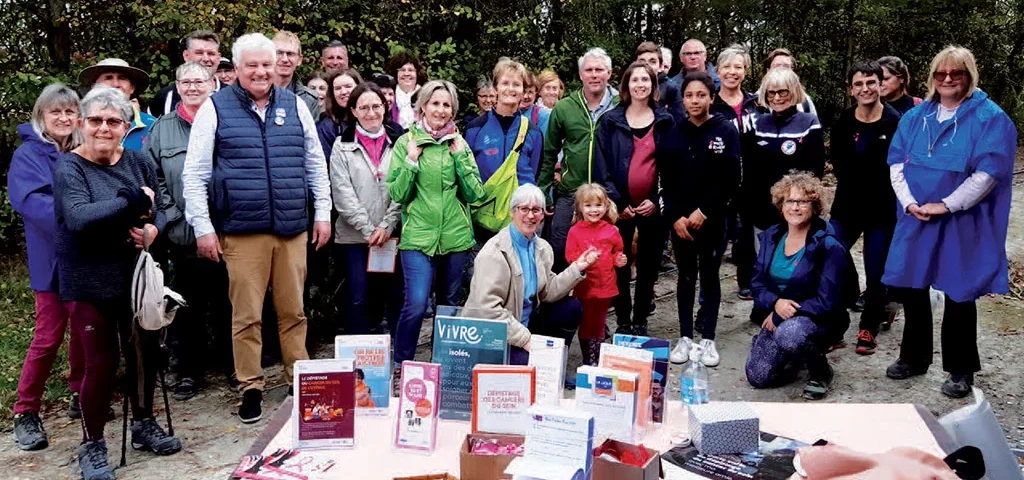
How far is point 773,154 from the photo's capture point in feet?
18.0

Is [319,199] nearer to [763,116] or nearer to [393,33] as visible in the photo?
[763,116]

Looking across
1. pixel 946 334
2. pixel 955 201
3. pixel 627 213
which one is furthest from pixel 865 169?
pixel 627 213

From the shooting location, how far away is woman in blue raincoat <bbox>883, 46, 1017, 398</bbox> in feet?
14.5

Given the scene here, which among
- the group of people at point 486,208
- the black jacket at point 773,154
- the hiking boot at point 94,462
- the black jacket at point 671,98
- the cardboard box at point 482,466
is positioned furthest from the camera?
the black jacket at point 671,98

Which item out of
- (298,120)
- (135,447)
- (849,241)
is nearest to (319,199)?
(298,120)

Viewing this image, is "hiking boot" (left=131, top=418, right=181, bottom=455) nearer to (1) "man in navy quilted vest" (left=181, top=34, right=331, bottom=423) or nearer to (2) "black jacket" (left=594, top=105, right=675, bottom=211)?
(1) "man in navy quilted vest" (left=181, top=34, right=331, bottom=423)

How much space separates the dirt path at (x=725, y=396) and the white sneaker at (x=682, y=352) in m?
0.07

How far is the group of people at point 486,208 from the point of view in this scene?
→ 4.03m

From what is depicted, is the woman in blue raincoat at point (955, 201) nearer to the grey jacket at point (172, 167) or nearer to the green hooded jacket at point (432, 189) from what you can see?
the green hooded jacket at point (432, 189)

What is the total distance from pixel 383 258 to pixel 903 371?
299 cm

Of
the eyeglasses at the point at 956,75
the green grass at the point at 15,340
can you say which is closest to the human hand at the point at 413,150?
the green grass at the point at 15,340

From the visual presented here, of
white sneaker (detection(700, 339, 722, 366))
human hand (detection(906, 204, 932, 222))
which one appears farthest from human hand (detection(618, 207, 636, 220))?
human hand (detection(906, 204, 932, 222))

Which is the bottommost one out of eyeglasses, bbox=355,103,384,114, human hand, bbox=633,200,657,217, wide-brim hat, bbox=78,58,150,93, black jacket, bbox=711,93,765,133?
human hand, bbox=633,200,657,217

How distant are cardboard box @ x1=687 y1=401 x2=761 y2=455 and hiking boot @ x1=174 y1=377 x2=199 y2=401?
10.5ft
